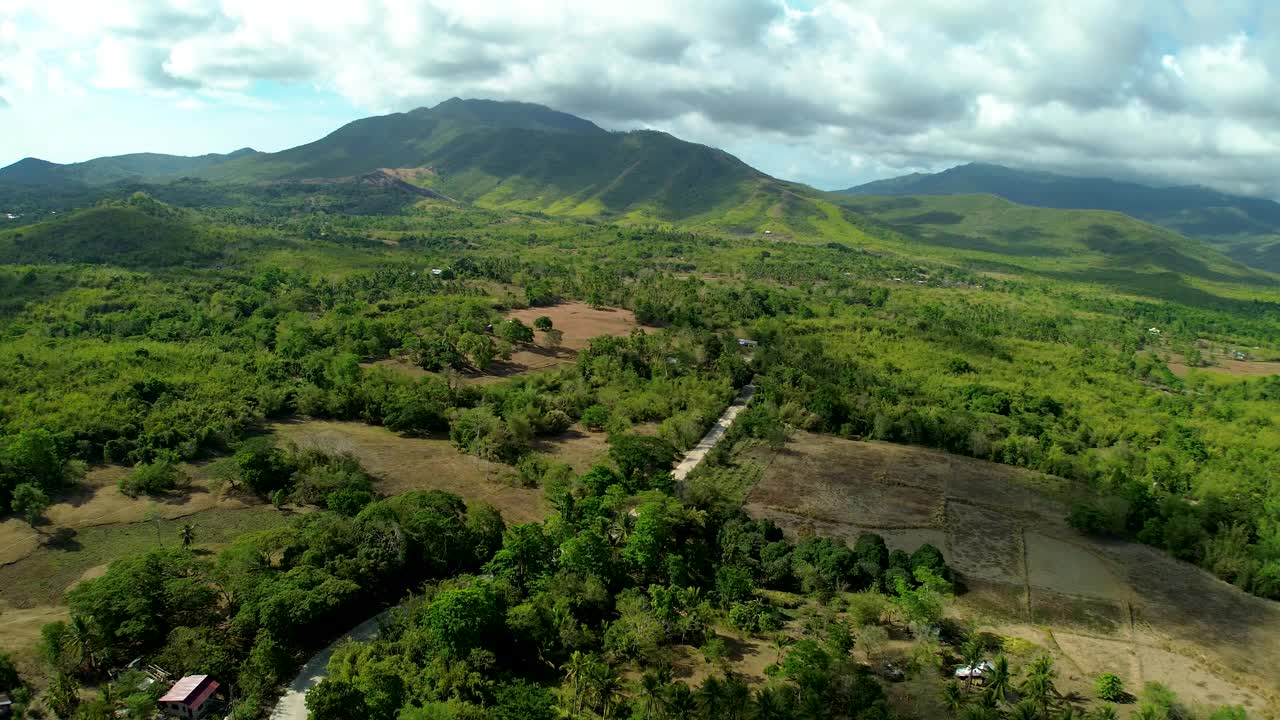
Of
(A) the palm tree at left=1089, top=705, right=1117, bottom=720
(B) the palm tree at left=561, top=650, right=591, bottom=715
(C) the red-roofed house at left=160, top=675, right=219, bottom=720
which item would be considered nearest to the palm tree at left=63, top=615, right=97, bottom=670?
(C) the red-roofed house at left=160, top=675, right=219, bottom=720

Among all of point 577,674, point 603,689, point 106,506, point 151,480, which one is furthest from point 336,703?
point 106,506

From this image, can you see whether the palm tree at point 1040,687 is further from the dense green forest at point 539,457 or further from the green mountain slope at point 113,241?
the green mountain slope at point 113,241

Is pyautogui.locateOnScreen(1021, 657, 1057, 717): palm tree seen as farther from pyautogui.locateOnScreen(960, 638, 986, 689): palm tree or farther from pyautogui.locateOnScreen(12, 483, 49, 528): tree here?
pyautogui.locateOnScreen(12, 483, 49, 528): tree

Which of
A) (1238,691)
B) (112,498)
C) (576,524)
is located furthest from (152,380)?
(1238,691)

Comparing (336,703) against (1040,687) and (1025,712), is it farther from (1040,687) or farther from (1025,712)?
(1040,687)

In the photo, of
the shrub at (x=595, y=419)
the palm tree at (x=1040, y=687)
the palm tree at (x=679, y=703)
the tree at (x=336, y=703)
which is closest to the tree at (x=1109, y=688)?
the palm tree at (x=1040, y=687)

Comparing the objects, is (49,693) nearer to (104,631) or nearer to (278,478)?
(104,631)
